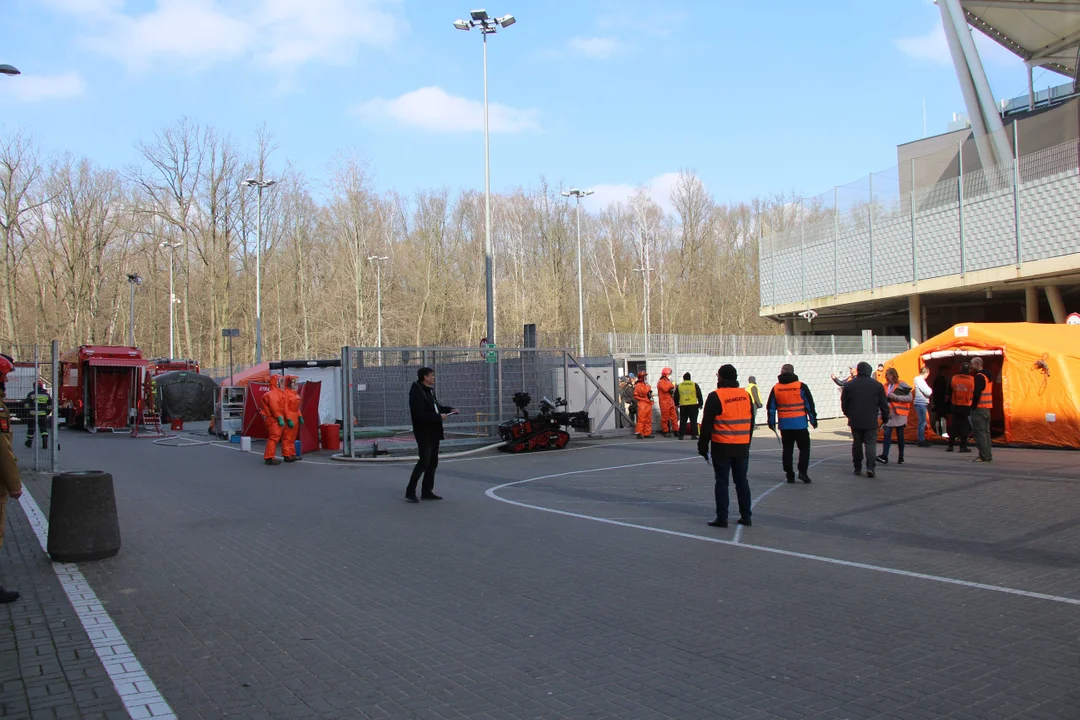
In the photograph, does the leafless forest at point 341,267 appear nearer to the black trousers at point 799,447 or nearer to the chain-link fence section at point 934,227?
the chain-link fence section at point 934,227

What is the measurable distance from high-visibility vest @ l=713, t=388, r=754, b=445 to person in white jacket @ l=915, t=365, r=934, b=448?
10.9 metres

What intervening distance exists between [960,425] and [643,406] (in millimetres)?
7701

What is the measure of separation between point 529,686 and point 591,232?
6304 centimetres

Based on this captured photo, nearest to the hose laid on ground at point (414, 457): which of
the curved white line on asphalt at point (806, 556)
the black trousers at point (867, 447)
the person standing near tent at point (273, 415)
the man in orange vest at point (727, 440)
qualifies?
the person standing near tent at point (273, 415)

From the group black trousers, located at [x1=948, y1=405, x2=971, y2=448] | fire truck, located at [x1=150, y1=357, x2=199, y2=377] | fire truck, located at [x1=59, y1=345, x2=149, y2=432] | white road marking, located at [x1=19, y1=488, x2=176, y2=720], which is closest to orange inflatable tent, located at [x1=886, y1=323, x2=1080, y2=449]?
black trousers, located at [x1=948, y1=405, x2=971, y2=448]

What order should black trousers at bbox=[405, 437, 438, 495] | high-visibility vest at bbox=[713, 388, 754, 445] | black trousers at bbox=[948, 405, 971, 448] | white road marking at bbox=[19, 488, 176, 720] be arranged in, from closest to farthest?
1. white road marking at bbox=[19, 488, 176, 720]
2. high-visibility vest at bbox=[713, 388, 754, 445]
3. black trousers at bbox=[405, 437, 438, 495]
4. black trousers at bbox=[948, 405, 971, 448]

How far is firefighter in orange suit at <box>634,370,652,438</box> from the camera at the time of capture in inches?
840

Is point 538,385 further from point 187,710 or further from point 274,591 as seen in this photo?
point 187,710

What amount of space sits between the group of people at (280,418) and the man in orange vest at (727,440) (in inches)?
412

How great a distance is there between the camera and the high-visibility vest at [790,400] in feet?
39.6

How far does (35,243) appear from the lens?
5050cm

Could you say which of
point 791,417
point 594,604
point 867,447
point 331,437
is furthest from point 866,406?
point 331,437

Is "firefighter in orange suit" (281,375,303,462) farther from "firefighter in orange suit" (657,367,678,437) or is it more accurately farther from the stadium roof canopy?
the stadium roof canopy

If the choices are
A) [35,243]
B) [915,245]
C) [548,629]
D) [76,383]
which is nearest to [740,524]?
[548,629]
